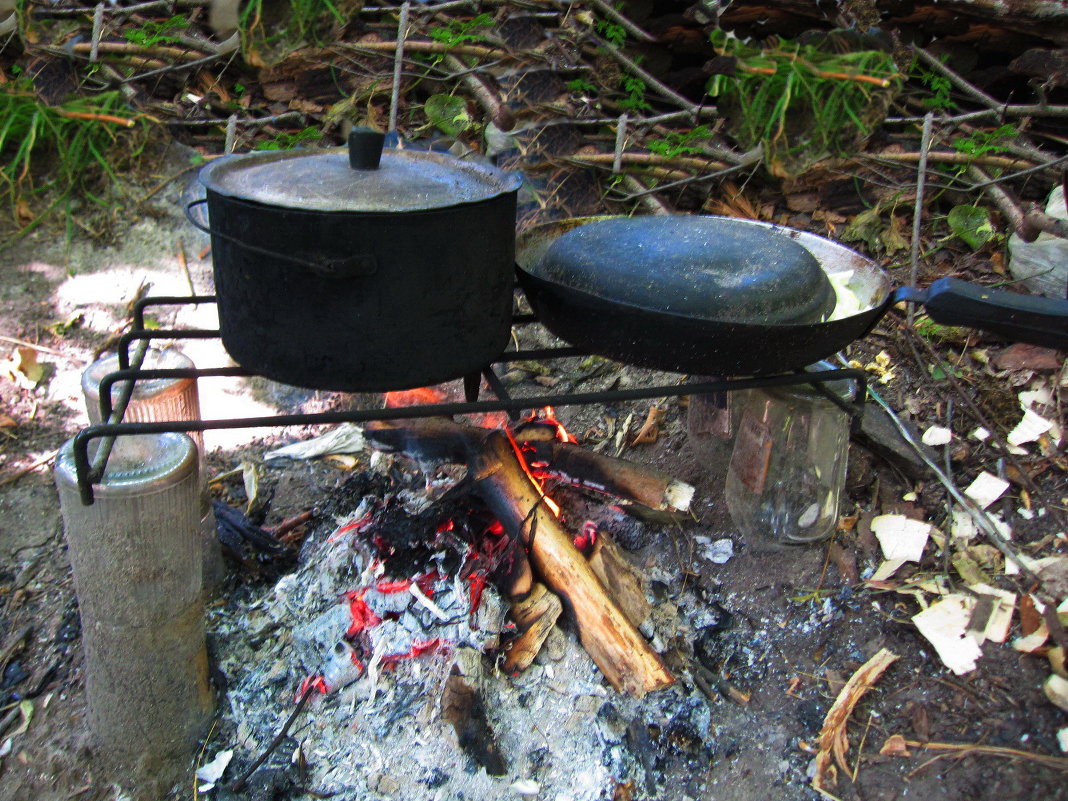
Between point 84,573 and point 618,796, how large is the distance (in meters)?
1.42

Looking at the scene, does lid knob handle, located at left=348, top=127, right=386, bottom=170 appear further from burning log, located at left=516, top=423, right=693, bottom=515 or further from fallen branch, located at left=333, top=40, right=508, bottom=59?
fallen branch, located at left=333, top=40, right=508, bottom=59

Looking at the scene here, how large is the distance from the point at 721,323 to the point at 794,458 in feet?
2.54

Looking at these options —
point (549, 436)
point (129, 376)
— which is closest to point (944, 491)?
point (549, 436)

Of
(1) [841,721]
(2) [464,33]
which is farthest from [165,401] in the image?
(2) [464,33]

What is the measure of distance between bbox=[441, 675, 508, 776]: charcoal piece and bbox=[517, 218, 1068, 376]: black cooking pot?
98cm

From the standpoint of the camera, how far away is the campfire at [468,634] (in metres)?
2.10

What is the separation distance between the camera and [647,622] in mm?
2344

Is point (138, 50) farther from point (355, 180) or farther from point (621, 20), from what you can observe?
point (355, 180)

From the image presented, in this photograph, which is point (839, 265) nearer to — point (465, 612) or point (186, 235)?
point (465, 612)

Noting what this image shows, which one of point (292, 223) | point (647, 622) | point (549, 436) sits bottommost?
point (647, 622)

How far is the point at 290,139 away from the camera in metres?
4.10

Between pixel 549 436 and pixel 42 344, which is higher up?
pixel 549 436

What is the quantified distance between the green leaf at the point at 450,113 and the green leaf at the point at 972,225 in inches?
94.1

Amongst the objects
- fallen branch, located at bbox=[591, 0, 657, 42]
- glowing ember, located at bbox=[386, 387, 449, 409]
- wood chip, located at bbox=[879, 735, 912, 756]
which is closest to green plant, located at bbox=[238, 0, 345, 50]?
fallen branch, located at bbox=[591, 0, 657, 42]
